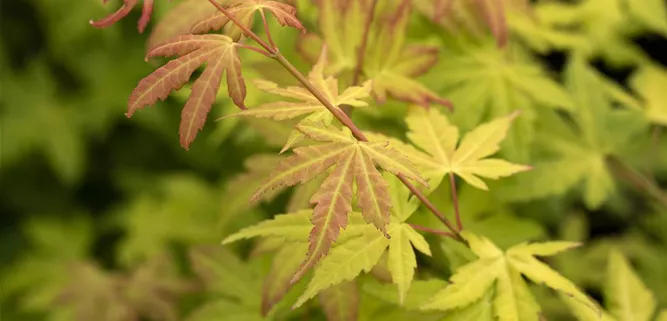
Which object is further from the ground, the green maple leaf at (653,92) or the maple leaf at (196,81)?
the maple leaf at (196,81)

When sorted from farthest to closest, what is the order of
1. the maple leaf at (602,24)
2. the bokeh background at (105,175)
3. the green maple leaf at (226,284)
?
the bokeh background at (105,175), the maple leaf at (602,24), the green maple leaf at (226,284)

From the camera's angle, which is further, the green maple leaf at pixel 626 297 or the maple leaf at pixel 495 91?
the maple leaf at pixel 495 91

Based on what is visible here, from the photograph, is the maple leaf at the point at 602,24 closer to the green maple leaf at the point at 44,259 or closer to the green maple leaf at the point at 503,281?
the green maple leaf at the point at 503,281

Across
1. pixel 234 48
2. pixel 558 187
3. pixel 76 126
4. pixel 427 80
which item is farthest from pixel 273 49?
pixel 76 126

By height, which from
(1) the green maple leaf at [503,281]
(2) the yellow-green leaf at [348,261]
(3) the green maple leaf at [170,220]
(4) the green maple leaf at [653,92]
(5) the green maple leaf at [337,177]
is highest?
(5) the green maple leaf at [337,177]

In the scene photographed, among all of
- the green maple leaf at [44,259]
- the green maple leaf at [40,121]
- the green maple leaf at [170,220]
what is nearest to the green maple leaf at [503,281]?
the green maple leaf at [170,220]

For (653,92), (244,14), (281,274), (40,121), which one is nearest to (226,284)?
(281,274)

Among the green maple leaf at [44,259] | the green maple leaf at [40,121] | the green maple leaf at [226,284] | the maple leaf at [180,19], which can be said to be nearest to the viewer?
the maple leaf at [180,19]

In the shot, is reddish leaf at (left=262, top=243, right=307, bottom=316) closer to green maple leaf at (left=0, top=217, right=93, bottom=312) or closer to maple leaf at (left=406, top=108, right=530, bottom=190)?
maple leaf at (left=406, top=108, right=530, bottom=190)

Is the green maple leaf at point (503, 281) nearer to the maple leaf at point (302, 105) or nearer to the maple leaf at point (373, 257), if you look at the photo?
the maple leaf at point (373, 257)
